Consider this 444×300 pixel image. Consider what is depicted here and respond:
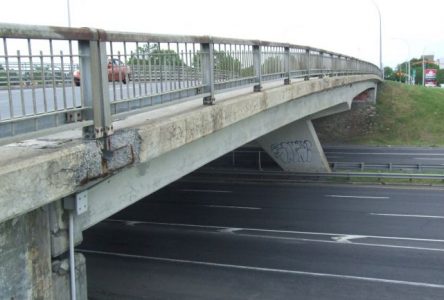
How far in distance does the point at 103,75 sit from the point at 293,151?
19.4 m

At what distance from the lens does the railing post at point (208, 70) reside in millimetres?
Result: 8016

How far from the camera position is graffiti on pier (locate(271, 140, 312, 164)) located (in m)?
23.6

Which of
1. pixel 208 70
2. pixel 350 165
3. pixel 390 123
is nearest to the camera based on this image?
pixel 208 70

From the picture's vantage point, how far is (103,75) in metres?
4.92

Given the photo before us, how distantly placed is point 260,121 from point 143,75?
565 centimetres

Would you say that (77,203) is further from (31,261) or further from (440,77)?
(440,77)

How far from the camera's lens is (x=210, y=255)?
12008 mm

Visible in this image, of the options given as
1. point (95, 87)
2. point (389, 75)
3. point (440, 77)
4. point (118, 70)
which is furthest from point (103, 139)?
point (440, 77)

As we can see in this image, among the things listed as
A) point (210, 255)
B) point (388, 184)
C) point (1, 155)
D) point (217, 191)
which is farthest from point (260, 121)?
point (388, 184)

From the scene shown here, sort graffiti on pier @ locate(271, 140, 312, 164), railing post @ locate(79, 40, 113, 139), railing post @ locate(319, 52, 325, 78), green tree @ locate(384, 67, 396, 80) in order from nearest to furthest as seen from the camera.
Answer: railing post @ locate(79, 40, 113, 139)
railing post @ locate(319, 52, 325, 78)
graffiti on pier @ locate(271, 140, 312, 164)
green tree @ locate(384, 67, 396, 80)

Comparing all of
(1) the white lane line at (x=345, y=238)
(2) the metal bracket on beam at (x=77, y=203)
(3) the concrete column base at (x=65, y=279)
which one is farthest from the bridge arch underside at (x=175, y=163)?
(1) the white lane line at (x=345, y=238)

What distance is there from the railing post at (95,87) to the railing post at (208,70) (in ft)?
10.6

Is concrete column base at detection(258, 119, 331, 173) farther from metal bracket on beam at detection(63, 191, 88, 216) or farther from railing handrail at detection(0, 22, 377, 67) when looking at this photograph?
metal bracket on beam at detection(63, 191, 88, 216)

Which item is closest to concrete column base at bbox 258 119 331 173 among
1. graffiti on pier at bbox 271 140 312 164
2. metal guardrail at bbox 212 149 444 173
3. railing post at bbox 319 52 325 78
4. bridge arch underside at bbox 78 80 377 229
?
graffiti on pier at bbox 271 140 312 164
